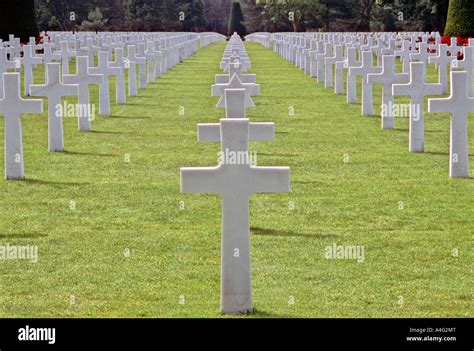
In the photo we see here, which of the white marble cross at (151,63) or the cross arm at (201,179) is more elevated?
the cross arm at (201,179)

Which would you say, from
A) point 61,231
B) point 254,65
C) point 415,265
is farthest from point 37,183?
point 254,65

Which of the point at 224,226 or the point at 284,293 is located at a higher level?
the point at 224,226

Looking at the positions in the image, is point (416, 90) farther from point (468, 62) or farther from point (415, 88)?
point (468, 62)

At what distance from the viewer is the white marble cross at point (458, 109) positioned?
1344 cm

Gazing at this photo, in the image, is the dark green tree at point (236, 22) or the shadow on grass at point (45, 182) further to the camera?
the dark green tree at point (236, 22)

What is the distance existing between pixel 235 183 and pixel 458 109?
20.9 feet

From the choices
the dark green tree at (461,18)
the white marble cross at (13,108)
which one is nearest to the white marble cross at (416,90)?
the white marble cross at (13,108)

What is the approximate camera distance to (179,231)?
35.5 feet

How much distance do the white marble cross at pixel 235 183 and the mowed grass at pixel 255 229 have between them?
477 mm

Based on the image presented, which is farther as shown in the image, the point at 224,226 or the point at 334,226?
the point at 334,226

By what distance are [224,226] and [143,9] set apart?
103m

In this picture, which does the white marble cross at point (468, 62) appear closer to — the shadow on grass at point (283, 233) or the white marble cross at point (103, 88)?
the white marble cross at point (103, 88)

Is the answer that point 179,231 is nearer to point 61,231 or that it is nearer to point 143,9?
point 61,231

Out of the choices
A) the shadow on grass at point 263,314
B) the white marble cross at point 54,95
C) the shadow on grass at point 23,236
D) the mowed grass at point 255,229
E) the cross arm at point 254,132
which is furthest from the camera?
the white marble cross at point 54,95
